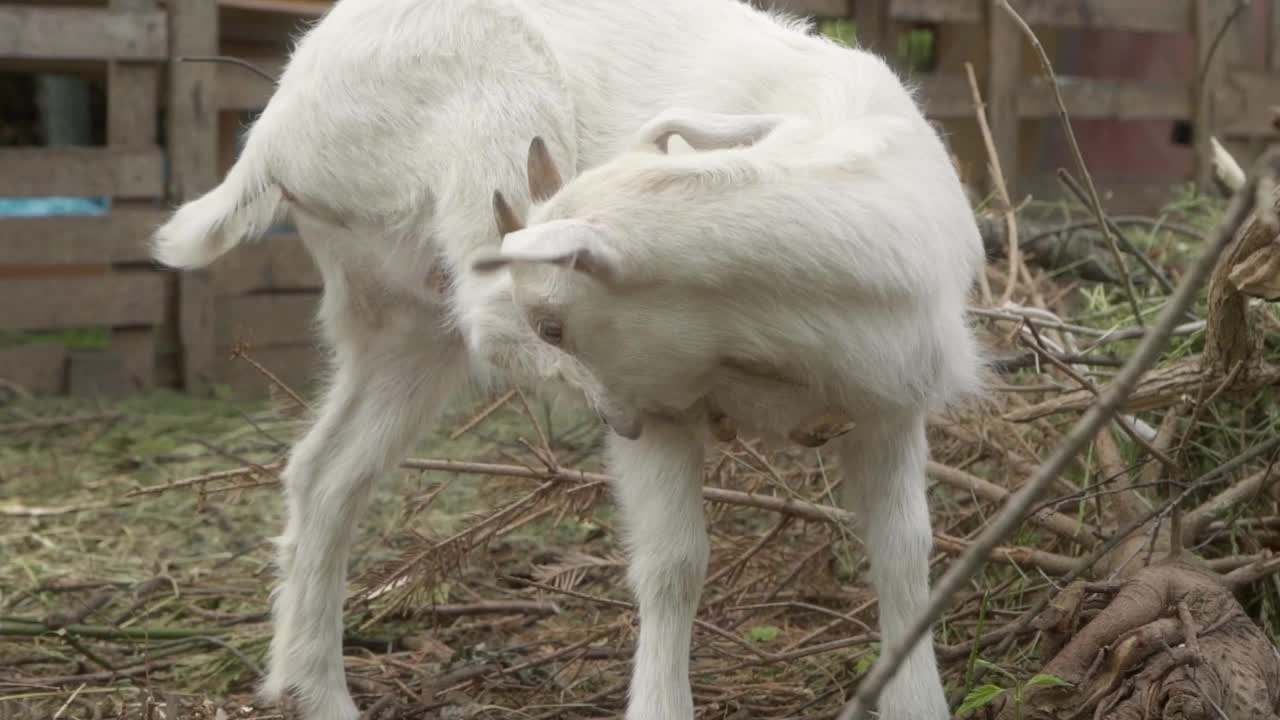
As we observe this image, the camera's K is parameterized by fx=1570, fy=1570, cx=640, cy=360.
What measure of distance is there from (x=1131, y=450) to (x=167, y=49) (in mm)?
4901

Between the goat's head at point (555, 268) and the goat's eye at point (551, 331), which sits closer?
the goat's head at point (555, 268)

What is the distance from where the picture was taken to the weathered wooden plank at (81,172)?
22.2 ft

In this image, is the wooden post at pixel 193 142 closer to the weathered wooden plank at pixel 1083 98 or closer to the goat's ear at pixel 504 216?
the weathered wooden plank at pixel 1083 98

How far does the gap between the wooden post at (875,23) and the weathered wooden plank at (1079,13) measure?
2.3 inches

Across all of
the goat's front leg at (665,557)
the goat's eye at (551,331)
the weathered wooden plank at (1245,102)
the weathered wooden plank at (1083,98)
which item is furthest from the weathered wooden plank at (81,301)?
the weathered wooden plank at (1245,102)

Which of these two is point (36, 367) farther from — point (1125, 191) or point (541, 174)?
point (1125, 191)

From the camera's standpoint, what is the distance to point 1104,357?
372 cm

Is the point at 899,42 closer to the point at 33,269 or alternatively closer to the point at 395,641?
the point at 33,269

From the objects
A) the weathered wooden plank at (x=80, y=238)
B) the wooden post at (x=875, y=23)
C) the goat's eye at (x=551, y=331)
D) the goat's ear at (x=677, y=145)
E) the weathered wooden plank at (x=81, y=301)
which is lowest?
the weathered wooden plank at (x=81, y=301)

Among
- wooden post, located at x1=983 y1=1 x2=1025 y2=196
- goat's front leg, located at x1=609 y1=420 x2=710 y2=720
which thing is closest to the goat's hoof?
goat's front leg, located at x1=609 y1=420 x2=710 y2=720

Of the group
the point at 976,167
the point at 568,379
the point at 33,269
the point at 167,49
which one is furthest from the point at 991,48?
the point at 568,379

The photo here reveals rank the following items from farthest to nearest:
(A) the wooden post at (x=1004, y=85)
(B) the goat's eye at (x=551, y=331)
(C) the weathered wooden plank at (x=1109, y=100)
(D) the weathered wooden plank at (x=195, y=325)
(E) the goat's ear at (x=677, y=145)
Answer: (C) the weathered wooden plank at (x=1109, y=100) < (A) the wooden post at (x=1004, y=85) < (D) the weathered wooden plank at (x=195, y=325) < (E) the goat's ear at (x=677, y=145) < (B) the goat's eye at (x=551, y=331)

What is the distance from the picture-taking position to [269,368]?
729 cm

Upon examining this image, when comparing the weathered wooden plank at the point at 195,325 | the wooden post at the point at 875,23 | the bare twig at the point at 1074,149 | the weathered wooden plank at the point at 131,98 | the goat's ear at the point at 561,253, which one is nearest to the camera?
the goat's ear at the point at 561,253
